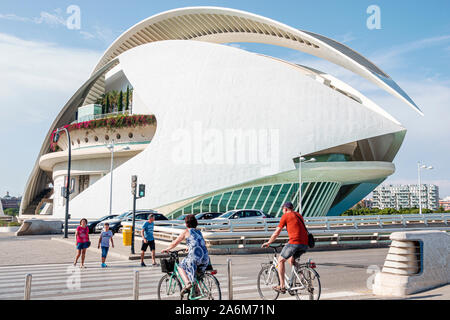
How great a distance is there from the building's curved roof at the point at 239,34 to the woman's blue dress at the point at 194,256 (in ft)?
105

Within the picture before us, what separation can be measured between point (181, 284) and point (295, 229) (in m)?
2.15

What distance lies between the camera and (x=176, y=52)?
42562 millimetres

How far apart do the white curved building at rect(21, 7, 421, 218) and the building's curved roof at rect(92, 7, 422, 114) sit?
9.6 inches

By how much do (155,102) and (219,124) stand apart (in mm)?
6858

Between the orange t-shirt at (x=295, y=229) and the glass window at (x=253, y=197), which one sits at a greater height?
the glass window at (x=253, y=197)

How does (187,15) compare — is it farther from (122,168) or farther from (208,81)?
(122,168)

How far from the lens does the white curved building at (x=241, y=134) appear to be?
3553 cm

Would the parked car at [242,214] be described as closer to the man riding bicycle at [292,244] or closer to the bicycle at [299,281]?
the bicycle at [299,281]

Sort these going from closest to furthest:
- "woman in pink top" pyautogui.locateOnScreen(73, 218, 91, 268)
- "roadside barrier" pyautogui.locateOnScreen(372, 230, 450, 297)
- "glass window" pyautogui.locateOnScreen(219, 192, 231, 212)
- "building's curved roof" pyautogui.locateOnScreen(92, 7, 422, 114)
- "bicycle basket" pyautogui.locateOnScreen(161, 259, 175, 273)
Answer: "bicycle basket" pyautogui.locateOnScreen(161, 259, 175, 273)
"roadside barrier" pyautogui.locateOnScreen(372, 230, 450, 297)
"woman in pink top" pyautogui.locateOnScreen(73, 218, 91, 268)
"glass window" pyautogui.locateOnScreen(219, 192, 231, 212)
"building's curved roof" pyautogui.locateOnScreen(92, 7, 422, 114)

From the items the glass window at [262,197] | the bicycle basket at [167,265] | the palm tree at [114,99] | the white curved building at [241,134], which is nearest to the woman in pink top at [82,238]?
the bicycle basket at [167,265]

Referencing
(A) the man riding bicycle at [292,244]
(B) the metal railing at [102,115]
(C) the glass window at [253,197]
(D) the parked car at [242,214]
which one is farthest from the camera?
(B) the metal railing at [102,115]

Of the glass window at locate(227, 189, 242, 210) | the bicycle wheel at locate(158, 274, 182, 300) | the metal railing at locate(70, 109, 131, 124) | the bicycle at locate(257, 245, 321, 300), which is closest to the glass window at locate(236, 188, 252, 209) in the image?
the glass window at locate(227, 189, 242, 210)

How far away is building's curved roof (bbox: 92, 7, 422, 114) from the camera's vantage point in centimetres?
3988

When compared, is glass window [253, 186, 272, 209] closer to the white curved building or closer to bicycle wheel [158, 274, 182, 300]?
the white curved building
